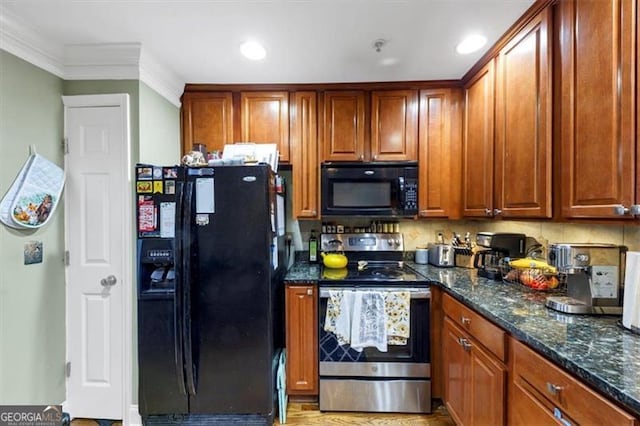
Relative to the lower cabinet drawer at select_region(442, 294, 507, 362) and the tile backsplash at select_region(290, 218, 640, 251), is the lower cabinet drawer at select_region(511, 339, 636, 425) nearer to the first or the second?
the lower cabinet drawer at select_region(442, 294, 507, 362)

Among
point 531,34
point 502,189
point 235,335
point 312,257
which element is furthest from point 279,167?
point 531,34

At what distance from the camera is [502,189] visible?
74.9 inches

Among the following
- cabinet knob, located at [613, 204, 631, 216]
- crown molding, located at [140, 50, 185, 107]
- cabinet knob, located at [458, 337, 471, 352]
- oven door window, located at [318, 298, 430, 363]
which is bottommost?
oven door window, located at [318, 298, 430, 363]

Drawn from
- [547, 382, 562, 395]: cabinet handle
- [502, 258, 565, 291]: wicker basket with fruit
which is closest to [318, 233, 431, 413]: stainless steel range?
[502, 258, 565, 291]: wicker basket with fruit

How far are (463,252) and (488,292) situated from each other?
82 cm

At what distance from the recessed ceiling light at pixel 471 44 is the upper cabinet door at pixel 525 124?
140mm

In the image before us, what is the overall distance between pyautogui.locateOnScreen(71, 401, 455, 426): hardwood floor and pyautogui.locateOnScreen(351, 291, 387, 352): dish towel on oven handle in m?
0.48

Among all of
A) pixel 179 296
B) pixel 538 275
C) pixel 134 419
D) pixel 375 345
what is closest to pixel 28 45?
pixel 179 296

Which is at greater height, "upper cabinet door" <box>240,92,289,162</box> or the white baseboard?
"upper cabinet door" <box>240,92,289,162</box>

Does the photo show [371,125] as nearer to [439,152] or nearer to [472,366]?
[439,152]

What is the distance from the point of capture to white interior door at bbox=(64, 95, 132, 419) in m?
2.00

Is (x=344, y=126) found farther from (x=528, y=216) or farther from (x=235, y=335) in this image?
(x=235, y=335)

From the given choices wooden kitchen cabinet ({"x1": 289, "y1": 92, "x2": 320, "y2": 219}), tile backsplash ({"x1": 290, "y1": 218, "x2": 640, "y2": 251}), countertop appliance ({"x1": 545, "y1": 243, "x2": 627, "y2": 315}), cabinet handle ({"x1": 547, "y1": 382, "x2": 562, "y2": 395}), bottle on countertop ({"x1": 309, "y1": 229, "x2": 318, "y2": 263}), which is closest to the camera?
cabinet handle ({"x1": 547, "y1": 382, "x2": 562, "y2": 395})

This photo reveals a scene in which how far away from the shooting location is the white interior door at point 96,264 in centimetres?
200
